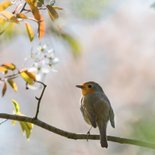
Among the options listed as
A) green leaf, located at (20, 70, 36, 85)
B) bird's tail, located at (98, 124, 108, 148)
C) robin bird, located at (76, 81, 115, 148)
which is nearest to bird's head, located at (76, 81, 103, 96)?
robin bird, located at (76, 81, 115, 148)

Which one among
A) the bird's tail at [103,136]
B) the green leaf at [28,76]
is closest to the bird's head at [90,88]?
the bird's tail at [103,136]

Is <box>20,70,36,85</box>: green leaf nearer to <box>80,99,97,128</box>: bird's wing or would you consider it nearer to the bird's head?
<box>80,99,97,128</box>: bird's wing

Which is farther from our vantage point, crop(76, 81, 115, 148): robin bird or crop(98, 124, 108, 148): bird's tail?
crop(76, 81, 115, 148): robin bird

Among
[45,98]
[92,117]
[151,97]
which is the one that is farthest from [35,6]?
[45,98]

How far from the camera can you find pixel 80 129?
503cm

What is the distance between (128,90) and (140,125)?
186 inches

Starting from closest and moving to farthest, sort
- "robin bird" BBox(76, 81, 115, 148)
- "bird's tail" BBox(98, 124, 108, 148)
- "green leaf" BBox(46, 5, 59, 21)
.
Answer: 1. "green leaf" BBox(46, 5, 59, 21)
2. "bird's tail" BBox(98, 124, 108, 148)
3. "robin bird" BBox(76, 81, 115, 148)

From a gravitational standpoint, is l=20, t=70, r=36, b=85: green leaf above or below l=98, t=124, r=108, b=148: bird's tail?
above

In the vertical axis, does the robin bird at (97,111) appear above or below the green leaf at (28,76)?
below

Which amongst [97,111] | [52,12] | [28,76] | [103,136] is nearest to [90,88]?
[97,111]

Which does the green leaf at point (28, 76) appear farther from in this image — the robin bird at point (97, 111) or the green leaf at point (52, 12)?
the robin bird at point (97, 111)

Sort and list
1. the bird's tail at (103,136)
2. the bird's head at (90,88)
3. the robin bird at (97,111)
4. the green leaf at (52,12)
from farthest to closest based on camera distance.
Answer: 1. the bird's head at (90,88)
2. the robin bird at (97,111)
3. the bird's tail at (103,136)
4. the green leaf at (52,12)

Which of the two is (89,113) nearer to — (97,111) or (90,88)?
(97,111)

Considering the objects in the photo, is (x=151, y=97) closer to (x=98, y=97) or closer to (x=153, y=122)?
(x=153, y=122)
